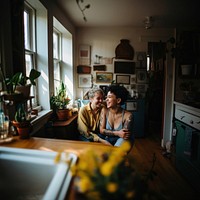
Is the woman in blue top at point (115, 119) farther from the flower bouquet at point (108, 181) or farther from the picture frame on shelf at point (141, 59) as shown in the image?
the picture frame on shelf at point (141, 59)

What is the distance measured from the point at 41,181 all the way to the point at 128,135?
90 centimetres

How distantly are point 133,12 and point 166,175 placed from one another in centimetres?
270

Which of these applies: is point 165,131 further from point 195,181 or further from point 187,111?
point 195,181

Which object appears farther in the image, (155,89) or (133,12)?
(155,89)

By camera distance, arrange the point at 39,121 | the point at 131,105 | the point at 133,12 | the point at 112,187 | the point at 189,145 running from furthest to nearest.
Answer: the point at 131,105
the point at 133,12
the point at 189,145
the point at 39,121
the point at 112,187

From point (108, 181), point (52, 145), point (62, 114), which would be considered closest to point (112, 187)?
point (108, 181)

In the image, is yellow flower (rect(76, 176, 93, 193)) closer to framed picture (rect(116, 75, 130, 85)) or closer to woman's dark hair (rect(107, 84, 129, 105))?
woman's dark hair (rect(107, 84, 129, 105))

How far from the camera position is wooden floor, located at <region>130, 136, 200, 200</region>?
2012 millimetres

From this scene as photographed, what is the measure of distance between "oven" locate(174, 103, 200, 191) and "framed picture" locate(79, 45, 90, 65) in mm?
2476

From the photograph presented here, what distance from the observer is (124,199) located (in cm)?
51

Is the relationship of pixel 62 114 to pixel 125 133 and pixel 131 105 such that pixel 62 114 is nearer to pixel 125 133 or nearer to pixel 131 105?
pixel 125 133

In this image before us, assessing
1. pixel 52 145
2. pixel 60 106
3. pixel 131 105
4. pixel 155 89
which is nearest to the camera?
pixel 52 145

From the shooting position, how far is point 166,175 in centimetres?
241

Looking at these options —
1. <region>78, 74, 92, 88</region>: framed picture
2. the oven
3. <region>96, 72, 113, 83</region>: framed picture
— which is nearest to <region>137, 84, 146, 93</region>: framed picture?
<region>96, 72, 113, 83</region>: framed picture
